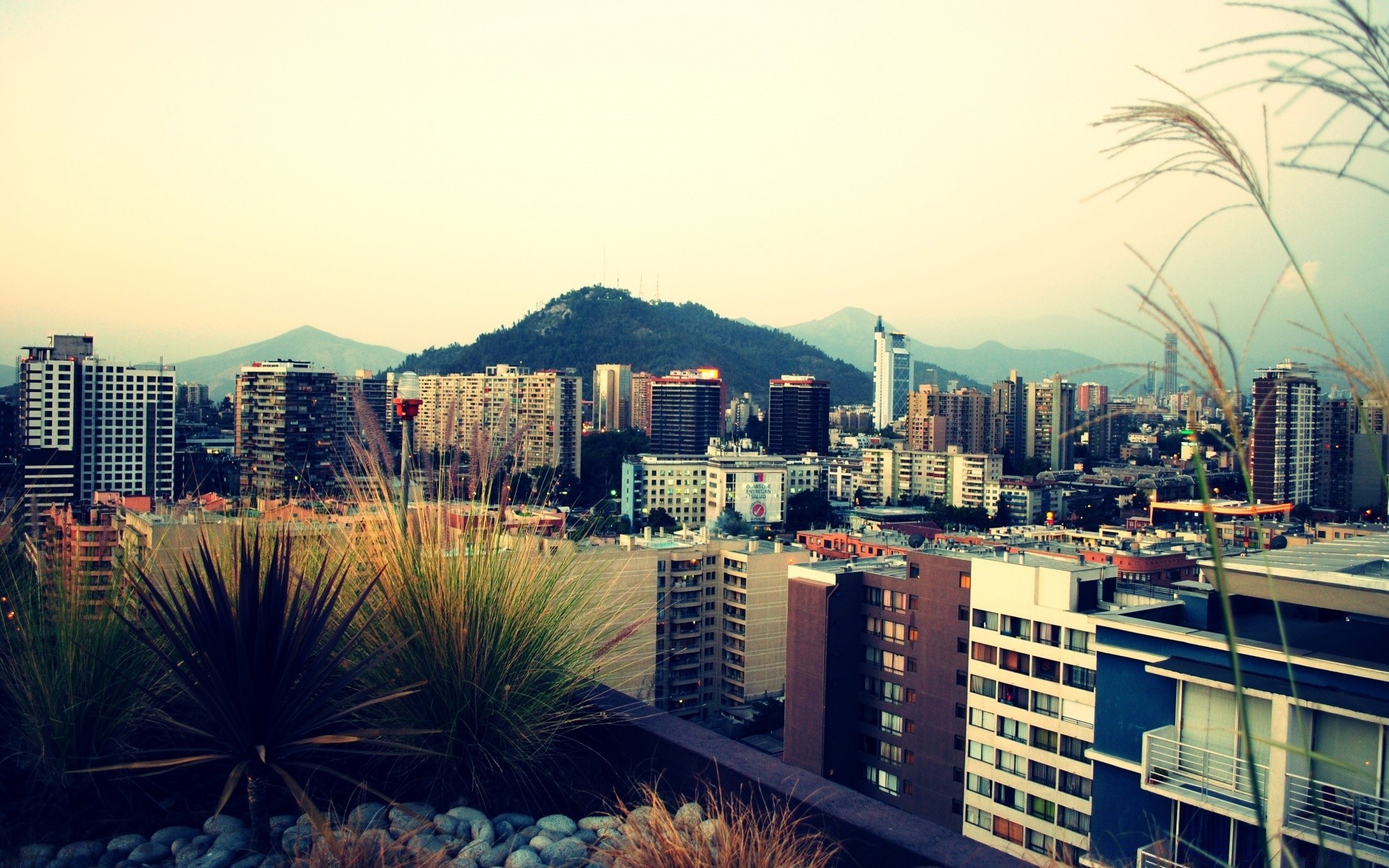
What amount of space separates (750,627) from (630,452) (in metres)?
23.4

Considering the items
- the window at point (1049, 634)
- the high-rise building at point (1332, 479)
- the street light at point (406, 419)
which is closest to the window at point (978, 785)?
the window at point (1049, 634)

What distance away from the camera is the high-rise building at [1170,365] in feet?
2.33

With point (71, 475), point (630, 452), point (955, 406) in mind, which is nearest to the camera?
point (71, 475)

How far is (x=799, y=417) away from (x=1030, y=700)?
34708 millimetres

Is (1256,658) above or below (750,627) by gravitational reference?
above

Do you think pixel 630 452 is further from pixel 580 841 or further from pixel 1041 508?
pixel 580 841

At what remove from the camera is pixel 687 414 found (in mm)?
39094

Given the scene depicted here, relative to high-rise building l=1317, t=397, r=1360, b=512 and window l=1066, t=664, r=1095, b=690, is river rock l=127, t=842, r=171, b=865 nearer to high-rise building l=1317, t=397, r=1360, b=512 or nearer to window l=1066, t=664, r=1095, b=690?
window l=1066, t=664, r=1095, b=690

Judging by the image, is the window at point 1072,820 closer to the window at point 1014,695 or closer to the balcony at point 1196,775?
the window at point 1014,695

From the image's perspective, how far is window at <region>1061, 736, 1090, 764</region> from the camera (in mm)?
6453

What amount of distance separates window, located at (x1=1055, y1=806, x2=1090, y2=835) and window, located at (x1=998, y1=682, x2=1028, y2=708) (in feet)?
2.59

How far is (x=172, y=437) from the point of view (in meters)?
16.9

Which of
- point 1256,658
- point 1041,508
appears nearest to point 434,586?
point 1256,658

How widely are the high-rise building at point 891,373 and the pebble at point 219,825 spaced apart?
70.4 meters
